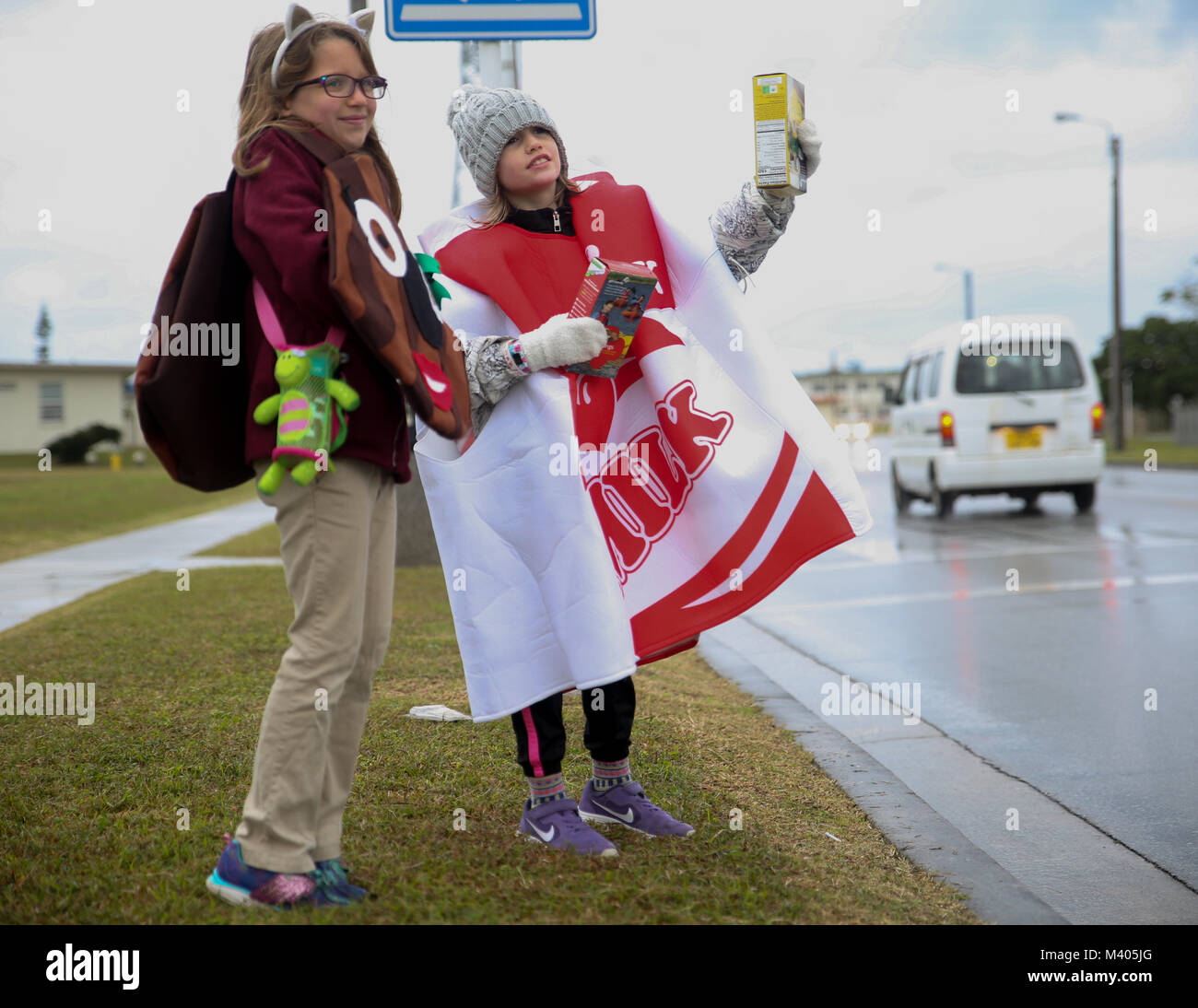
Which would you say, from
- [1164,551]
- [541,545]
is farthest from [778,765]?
[1164,551]

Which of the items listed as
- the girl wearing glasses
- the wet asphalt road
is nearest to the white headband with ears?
the girl wearing glasses

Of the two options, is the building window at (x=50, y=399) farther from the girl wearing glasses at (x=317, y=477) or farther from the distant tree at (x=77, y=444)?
the girl wearing glasses at (x=317, y=477)

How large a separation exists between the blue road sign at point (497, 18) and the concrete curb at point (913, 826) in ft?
11.5

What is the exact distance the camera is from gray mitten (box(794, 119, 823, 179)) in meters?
3.31

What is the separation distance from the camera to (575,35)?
21.1ft

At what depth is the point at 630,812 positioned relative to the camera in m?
3.42

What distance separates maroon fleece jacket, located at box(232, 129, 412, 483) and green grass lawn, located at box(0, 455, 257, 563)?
5019 millimetres

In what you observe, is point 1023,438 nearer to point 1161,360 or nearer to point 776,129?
point 776,129

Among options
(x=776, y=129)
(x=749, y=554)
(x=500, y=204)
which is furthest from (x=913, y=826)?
(x=500, y=204)

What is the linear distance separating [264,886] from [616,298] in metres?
1.57

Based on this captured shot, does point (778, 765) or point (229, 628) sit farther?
point (229, 628)

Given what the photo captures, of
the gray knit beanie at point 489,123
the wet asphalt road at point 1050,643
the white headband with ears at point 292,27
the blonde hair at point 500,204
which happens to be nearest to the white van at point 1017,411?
the wet asphalt road at point 1050,643
